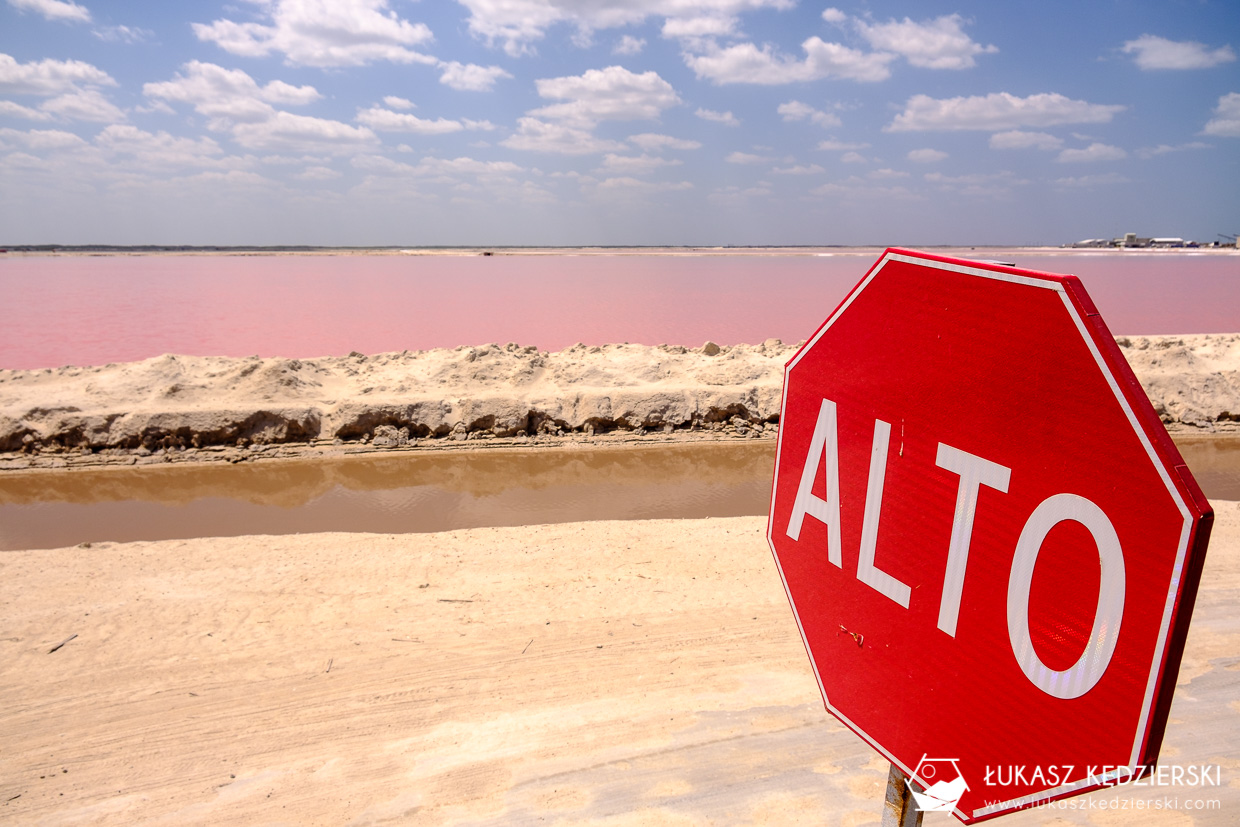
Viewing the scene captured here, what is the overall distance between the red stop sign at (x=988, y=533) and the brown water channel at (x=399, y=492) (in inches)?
262

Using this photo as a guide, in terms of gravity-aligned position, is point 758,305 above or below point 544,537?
above

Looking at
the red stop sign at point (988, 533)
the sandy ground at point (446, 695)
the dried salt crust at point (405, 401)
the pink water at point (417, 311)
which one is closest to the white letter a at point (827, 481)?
the red stop sign at point (988, 533)

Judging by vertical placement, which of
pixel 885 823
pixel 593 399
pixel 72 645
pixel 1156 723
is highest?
pixel 1156 723

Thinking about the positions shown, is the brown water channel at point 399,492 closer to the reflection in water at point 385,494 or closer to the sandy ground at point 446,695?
the reflection in water at point 385,494

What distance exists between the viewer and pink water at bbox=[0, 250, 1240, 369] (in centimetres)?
1634

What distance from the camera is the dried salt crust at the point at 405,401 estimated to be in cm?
988

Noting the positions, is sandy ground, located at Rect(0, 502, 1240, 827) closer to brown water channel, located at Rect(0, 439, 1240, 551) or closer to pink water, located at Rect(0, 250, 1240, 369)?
brown water channel, located at Rect(0, 439, 1240, 551)

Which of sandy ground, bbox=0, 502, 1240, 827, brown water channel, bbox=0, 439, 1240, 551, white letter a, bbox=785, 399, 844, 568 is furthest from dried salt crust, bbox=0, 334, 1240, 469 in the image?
white letter a, bbox=785, 399, 844, 568

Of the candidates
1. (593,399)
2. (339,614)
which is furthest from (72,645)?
(593,399)

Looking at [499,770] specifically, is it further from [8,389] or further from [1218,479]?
[8,389]

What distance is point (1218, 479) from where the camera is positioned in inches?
363

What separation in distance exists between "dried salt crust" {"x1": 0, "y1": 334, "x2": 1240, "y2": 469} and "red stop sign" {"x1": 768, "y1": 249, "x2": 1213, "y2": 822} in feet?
30.8

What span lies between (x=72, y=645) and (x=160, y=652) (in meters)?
0.63

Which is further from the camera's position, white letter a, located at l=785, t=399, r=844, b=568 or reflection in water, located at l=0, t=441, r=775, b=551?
reflection in water, located at l=0, t=441, r=775, b=551
